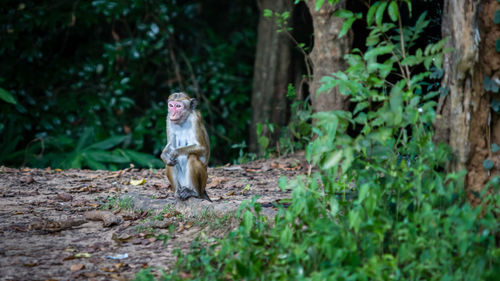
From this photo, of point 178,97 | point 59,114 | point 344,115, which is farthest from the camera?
point 59,114

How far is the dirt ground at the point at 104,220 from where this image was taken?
4.46 m

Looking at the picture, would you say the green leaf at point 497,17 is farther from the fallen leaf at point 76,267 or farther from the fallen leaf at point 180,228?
the fallen leaf at point 76,267

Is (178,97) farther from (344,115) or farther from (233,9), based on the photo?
(233,9)

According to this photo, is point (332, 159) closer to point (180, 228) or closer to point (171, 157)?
point (180, 228)

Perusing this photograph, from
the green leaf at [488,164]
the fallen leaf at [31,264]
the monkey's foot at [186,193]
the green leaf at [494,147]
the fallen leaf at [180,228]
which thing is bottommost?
the fallen leaf at [31,264]

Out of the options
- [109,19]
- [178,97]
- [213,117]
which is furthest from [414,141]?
[109,19]

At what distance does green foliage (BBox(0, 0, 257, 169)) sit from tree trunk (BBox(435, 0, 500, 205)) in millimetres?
6611

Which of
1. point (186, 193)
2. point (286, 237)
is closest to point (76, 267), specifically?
point (186, 193)

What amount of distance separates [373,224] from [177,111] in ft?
8.08

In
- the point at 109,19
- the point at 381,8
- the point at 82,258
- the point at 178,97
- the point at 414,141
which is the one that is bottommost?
the point at 82,258

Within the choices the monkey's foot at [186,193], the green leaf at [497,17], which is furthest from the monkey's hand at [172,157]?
the green leaf at [497,17]

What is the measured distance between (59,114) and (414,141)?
27.8 feet

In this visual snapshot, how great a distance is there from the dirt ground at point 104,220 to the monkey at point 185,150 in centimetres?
20

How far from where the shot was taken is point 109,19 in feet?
Answer: 37.6
